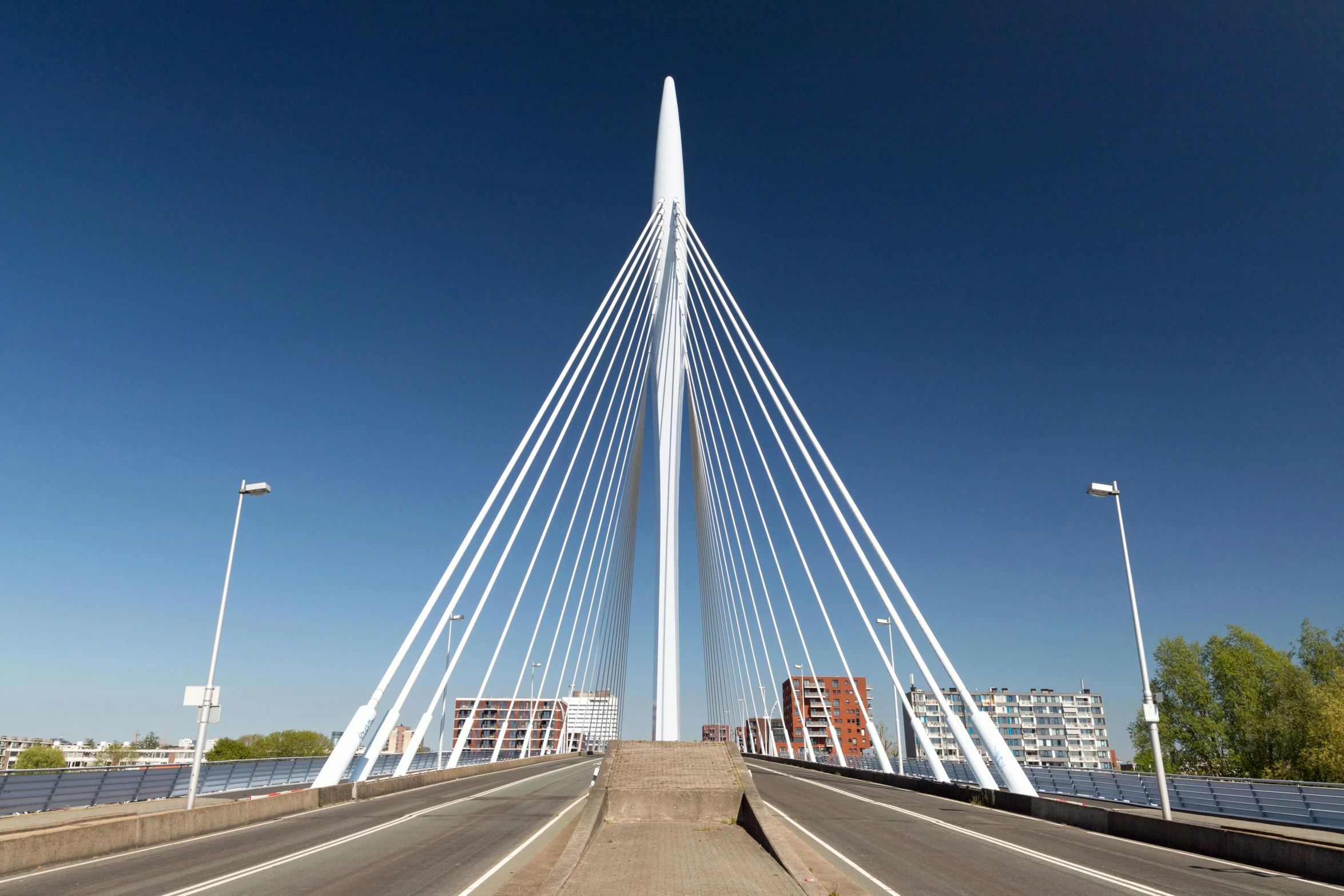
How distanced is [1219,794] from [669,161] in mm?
25736

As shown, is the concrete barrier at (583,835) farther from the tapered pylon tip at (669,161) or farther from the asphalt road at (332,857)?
the tapered pylon tip at (669,161)

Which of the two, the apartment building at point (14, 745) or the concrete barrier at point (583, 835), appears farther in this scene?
the apartment building at point (14, 745)

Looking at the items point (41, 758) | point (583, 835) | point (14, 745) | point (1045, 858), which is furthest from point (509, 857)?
point (14, 745)

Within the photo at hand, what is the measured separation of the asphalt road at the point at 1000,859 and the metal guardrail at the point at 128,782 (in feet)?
40.2

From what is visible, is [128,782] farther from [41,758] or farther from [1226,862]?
[41,758]

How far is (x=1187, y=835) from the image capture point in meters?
12.2

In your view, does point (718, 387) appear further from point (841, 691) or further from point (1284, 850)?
point (841, 691)

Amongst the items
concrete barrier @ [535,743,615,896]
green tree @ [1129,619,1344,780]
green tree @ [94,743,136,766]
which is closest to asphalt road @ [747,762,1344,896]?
concrete barrier @ [535,743,615,896]

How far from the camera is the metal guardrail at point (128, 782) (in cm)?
1814

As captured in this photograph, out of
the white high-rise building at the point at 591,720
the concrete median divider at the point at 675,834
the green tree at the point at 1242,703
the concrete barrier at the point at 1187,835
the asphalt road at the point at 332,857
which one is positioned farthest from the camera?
the white high-rise building at the point at 591,720

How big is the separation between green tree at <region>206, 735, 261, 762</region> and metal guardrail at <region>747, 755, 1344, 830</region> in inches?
4197

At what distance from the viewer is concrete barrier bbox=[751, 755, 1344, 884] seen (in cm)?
983

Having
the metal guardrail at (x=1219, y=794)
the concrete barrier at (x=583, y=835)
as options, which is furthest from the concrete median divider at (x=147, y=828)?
the metal guardrail at (x=1219, y=794)

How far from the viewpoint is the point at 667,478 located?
2552 centimetres
